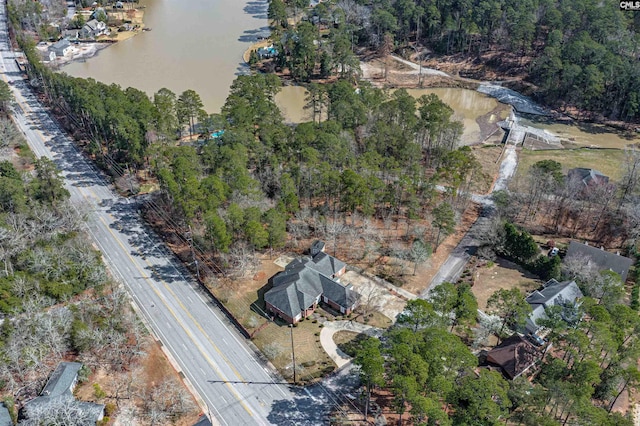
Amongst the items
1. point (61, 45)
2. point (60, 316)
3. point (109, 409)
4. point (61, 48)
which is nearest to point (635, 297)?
point (109, 409)

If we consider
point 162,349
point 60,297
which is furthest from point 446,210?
point 60,297

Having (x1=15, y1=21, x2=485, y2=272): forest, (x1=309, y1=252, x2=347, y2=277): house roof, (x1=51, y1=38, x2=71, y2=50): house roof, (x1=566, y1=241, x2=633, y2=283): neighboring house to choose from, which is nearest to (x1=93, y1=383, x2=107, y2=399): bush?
(x1=15, y1=21, x2=485, y2=272): forest

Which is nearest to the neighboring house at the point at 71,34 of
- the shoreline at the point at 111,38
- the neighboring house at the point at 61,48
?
the shoreline at the point at 111,38

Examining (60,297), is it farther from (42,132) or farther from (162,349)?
(42,132)

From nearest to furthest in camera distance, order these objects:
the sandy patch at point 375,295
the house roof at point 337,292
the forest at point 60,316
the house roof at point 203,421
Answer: the house roof at point 203,421
the forest at point 60,316
the house roof at point 337,292
the sandy patch at point 375,295

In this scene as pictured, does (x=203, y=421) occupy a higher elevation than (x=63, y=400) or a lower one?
lower

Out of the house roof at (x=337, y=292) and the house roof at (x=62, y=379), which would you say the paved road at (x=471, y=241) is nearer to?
the house roof at (x=337, y=292)

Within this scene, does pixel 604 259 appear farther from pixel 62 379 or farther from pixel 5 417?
pixel 5 417
